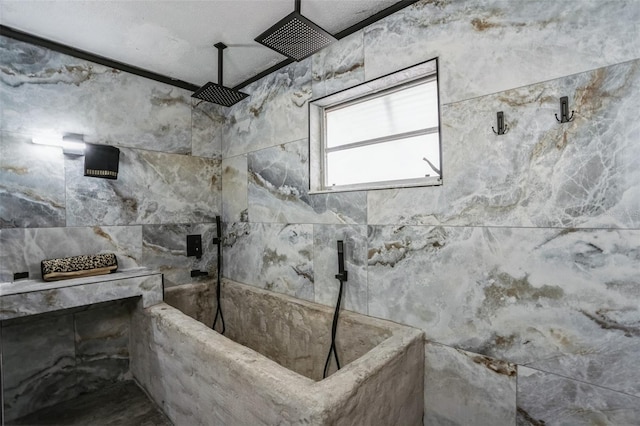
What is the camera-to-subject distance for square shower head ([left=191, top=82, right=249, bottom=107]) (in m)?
2.06

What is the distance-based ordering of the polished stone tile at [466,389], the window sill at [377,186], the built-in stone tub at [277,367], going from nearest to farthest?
the built-in stone tub at [277,367] < the polished stone tile at [466,389] < the window sill at [377,186]

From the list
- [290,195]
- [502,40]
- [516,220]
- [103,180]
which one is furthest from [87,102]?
[516,220]

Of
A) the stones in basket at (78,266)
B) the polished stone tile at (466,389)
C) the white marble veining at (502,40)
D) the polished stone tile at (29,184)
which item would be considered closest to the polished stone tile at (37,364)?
the stones in basket at (78,266)

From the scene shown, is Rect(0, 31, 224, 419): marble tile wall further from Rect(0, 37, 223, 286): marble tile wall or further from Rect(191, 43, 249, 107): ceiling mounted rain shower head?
Rect(191, 43, 249, 107): ceiling mounted rain shower head

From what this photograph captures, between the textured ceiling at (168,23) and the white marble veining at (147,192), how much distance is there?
2.67 ft

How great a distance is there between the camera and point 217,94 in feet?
7.22

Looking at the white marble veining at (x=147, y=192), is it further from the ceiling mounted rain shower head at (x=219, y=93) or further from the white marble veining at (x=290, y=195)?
the ceiling mounted rain shower head at (x=219, y=93)

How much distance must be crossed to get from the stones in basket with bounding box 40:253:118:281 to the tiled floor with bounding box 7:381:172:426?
3.05 feet

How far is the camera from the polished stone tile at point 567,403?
110 cm

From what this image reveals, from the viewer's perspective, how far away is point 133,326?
2.31m

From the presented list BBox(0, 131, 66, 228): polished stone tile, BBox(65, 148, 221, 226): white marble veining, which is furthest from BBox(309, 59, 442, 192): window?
BBox(0, 131, 66, 228): polished stone tile

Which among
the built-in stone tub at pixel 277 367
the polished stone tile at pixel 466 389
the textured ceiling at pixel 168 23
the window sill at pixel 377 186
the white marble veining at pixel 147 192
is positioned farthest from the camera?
the white marble veining at pixel 147 192

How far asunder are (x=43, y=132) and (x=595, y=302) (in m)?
3.37

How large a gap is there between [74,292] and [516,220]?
2627 millimetres
